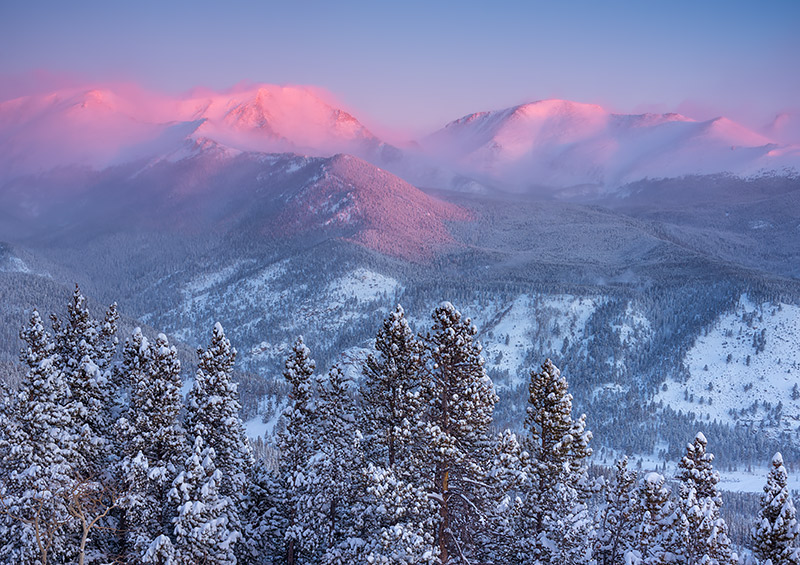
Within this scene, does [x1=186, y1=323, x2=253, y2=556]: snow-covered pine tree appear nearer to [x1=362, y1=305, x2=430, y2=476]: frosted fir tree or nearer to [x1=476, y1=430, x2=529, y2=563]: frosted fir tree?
[x1=362, y1=305, x2=430, y2=476]: frosted fir tree

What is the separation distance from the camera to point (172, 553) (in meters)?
32.5

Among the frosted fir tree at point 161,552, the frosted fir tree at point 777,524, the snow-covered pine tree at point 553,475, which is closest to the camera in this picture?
the frosted fir tree at point 777,524

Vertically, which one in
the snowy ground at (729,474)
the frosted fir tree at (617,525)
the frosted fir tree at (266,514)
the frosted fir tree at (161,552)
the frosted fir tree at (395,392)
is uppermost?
the frosted fir tree at (395,392)

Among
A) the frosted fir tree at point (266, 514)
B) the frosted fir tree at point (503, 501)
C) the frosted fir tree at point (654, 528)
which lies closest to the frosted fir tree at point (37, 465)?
the frosted fir tree at point (266, 514)

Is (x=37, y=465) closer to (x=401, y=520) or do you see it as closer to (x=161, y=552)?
→ (x=161, y=552)

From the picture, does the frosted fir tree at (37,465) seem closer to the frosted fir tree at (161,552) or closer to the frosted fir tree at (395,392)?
the frosted fir tree at (161,552)

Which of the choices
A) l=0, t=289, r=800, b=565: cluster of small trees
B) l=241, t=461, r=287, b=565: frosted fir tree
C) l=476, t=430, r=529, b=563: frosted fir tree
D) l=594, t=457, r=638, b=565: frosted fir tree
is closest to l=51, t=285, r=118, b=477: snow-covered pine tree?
l=0, t=289, r=800, b=565: cluster of small trees

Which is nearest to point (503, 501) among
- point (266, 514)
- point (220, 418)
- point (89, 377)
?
point (220, 418)

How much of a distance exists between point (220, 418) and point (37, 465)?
395 inches

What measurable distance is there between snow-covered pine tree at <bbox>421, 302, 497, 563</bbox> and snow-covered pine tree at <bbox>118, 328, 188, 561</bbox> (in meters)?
15.6

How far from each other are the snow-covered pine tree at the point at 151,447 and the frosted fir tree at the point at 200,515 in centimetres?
148

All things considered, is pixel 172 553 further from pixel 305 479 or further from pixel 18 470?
pixel 18 470

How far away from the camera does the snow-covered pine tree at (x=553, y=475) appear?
102ft

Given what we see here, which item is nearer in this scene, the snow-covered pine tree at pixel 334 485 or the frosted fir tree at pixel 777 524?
the frosted fir tree at pixel 777 524
